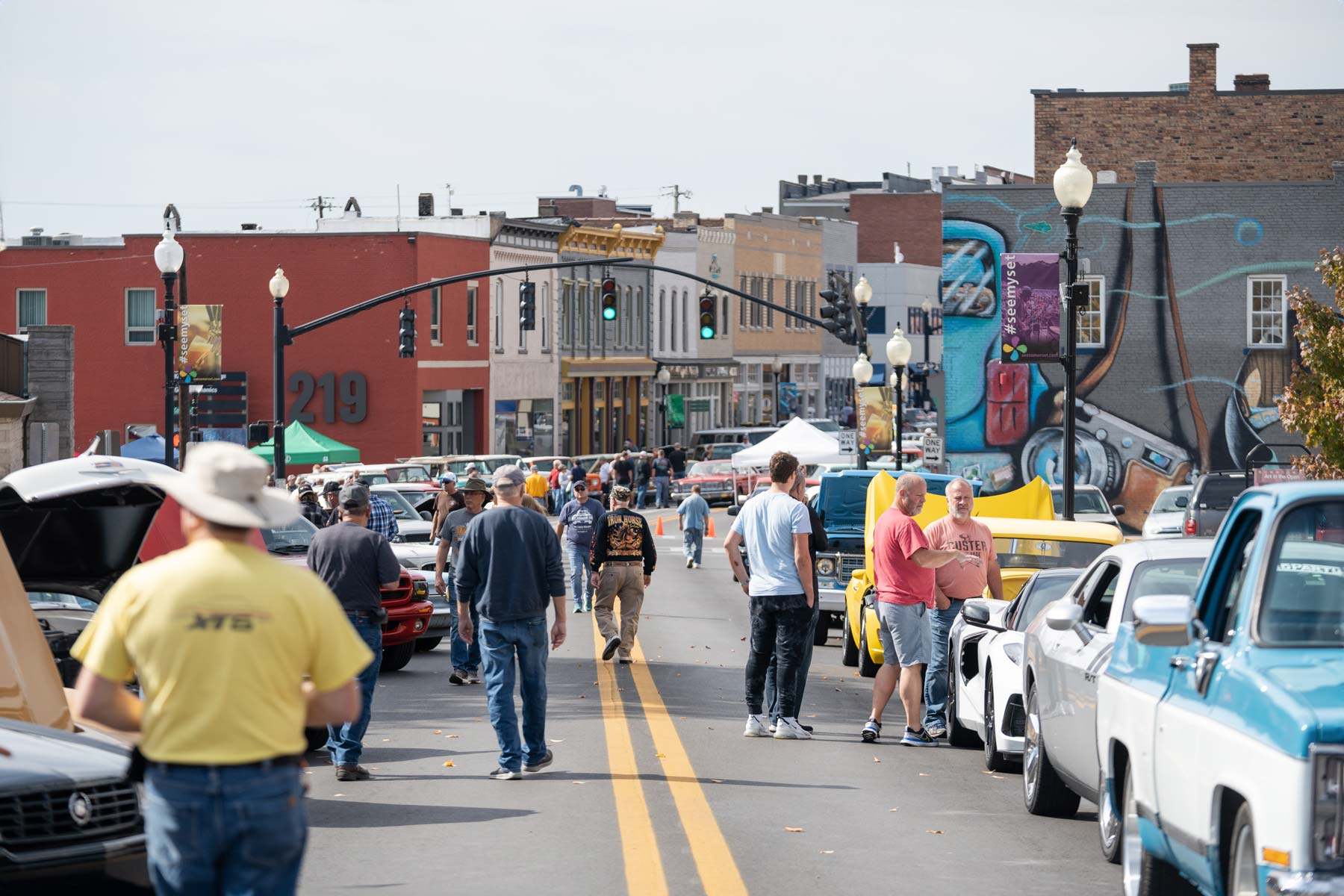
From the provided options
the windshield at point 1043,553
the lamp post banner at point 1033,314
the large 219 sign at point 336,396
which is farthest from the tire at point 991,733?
the large 219 sign at point 336,396

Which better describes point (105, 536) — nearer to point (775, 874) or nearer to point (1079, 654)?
point (775, 874)

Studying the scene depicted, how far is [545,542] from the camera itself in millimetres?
11117

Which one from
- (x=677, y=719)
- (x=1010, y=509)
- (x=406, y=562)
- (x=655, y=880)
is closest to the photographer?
(x=655, y=880)

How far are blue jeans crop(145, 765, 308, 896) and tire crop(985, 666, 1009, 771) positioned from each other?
23.3 ft

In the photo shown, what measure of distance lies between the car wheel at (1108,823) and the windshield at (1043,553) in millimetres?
6779

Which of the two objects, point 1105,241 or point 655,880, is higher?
point 1105,241

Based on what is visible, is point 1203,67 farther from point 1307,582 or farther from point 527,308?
point 1307,582

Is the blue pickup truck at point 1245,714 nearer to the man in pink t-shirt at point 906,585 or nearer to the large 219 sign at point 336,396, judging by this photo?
the man in pink t-shirt at point 906,585

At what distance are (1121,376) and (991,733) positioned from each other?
37.8 metres

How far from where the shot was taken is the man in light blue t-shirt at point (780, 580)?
12.4 metres

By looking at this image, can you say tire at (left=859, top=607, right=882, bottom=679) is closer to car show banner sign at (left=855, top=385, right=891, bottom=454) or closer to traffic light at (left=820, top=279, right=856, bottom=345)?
traffic light at (left=820, top=279, right=856, bottom=345)

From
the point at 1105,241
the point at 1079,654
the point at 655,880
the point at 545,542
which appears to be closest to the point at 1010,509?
the point at 545,542

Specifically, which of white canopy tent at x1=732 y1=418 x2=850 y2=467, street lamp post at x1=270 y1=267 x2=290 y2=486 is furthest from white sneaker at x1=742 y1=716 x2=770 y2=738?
white canopy tent at x1=732 y1=418 x2=850 y2=467

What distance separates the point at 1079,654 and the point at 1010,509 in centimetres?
901
